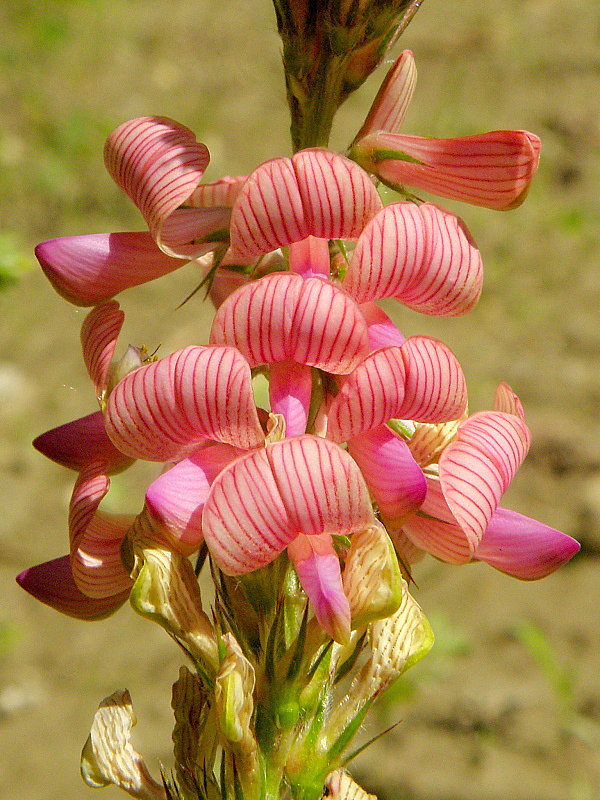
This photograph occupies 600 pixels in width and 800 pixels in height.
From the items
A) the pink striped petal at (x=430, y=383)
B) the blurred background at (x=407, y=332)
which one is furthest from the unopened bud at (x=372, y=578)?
the blurred background at (x=407, y=332)

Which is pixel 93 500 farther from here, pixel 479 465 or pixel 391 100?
pixel 391 100

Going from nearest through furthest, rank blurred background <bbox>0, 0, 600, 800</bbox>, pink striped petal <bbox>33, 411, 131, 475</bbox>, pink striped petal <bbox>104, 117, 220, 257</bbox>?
1. pink striped petal <bbox>104, 117, 220, 257</bbox>
2. pink striped petal <bbox>33, 411, 131, 475</bbox>
3. blurred background <bbox>0, 0, 600, 800</bbox>

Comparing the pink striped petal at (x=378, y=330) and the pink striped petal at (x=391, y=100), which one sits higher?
the pink striped petal at (x=391, y=100)

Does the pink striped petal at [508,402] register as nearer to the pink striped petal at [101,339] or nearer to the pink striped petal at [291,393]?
the pink striped petal at [291,393]

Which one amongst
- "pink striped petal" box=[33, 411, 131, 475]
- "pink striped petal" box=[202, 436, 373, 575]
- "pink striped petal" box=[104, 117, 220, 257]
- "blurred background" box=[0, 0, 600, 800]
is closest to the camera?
"pink striped petal" box=[202, 436, 373, 575]

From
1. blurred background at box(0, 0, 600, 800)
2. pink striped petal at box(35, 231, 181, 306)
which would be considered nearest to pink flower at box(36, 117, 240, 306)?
pink striped petal at box(35, 231, 181, 306)

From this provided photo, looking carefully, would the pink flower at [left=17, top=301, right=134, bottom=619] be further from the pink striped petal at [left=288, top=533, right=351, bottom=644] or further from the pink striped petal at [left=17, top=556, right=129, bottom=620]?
the pink striped petal at [left=288, top=533, right=351, bottom=644]
